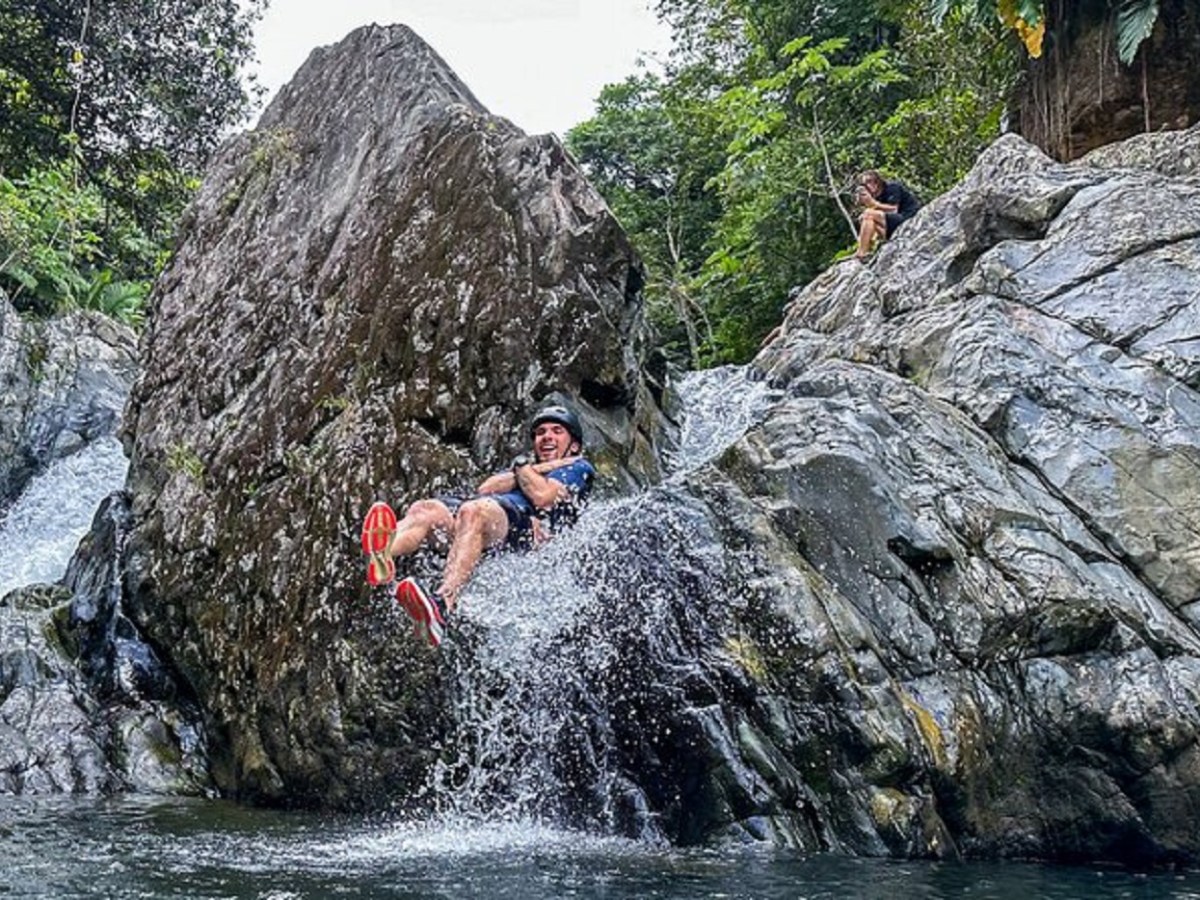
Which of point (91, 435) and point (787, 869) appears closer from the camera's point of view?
point (787, 869)

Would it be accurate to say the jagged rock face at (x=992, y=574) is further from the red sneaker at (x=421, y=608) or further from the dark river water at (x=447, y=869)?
the red sneaker at (x=421, y=608)

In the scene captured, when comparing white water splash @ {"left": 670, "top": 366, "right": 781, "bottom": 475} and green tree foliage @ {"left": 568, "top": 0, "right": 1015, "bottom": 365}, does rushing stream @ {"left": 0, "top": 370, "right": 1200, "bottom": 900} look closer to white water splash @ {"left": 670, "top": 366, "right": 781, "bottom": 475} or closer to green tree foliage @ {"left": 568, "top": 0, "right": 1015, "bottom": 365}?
white water splash @ {"left": 670, "top": 366, "right": 781, "bottom": 475}

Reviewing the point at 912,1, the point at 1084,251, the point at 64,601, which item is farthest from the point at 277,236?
the point at 912,1

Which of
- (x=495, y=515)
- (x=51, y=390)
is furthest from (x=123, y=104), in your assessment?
(x=495, y=515)

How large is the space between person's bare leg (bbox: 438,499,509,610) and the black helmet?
26.9 inches

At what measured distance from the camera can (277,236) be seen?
11.6 m

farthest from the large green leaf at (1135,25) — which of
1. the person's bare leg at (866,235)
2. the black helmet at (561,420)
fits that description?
the black helmet at (561,420)

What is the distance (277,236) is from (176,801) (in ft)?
17.8

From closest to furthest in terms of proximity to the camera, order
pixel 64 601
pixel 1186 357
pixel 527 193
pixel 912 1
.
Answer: pixel 1186 357 → pixel 527 193 → pixel 64 601 → pixel 912 1

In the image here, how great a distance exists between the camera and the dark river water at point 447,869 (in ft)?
16.9

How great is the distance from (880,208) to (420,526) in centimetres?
933

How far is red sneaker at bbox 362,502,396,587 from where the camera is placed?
24.4ft

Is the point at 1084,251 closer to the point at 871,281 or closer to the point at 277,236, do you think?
the point at 871,281

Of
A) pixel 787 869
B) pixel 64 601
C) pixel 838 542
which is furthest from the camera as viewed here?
pixel 64 601
